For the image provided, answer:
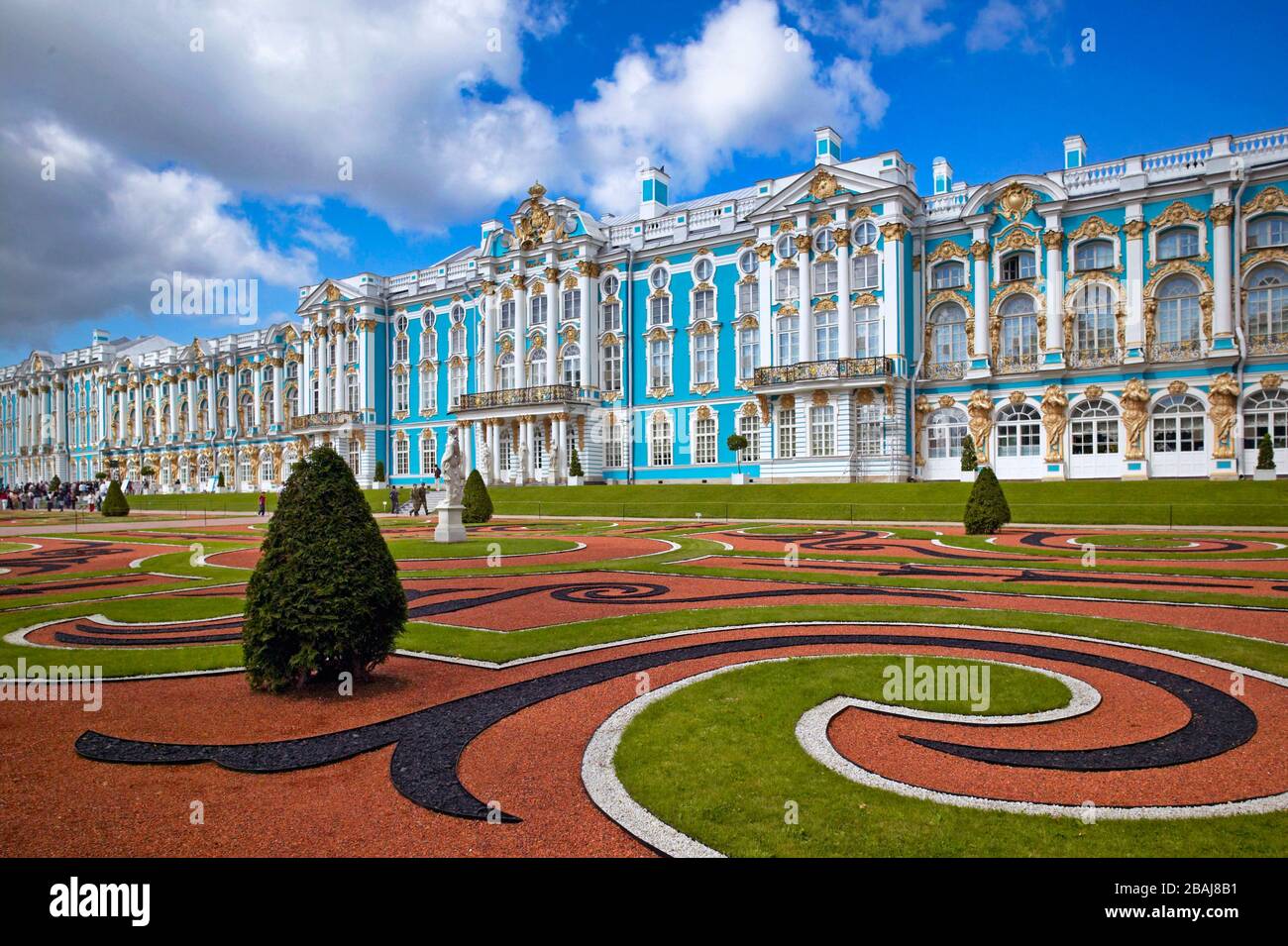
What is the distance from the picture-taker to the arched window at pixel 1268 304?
35688 mm

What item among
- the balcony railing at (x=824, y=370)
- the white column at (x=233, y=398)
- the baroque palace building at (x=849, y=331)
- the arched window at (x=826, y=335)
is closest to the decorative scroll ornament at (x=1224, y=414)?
the baroque palace building at (x=849, y=331)

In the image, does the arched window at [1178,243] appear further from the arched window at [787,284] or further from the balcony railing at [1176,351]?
the arched window at [787,284]

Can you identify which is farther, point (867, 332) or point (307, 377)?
point (307, 377)

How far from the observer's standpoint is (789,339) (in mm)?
46500

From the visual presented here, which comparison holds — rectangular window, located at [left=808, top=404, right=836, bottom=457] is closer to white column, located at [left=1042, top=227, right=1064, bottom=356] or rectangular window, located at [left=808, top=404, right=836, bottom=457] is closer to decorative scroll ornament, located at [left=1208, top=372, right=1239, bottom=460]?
white column, located at [left=1042, top=227, right=1064, bottom=356]

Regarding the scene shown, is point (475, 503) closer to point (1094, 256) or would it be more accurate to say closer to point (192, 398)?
point (1094, 256)

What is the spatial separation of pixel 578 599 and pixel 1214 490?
27.8 m

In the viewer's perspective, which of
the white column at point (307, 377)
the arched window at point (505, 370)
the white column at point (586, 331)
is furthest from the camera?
the white column at point (307, 377)

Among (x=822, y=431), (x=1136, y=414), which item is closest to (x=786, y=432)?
(x=822, y=431)

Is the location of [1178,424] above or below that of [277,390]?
below

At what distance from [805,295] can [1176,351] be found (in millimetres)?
18079

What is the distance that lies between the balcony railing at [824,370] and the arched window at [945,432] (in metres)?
3.72
